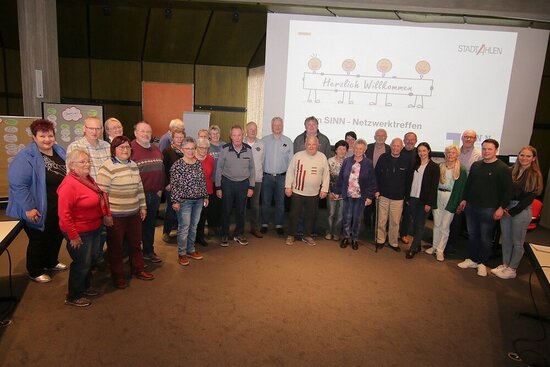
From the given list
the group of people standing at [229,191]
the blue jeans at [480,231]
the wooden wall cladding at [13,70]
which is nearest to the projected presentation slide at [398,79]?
the group of people standing at [229,191]

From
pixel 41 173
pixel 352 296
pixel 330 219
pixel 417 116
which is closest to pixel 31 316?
pixel 41 173

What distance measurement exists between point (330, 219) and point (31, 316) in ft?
11.3

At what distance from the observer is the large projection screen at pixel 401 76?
5.62 metres

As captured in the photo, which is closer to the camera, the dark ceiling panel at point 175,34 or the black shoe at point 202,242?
the black shoe at point 202,242

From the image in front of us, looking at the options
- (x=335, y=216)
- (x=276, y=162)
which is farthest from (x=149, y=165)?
(x=335, y=216)

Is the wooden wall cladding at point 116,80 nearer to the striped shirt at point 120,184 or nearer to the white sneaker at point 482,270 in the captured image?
the striped shirt at point 120,184

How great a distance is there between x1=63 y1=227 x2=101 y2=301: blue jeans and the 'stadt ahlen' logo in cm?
575

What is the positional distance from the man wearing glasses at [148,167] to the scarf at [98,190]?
1.96ft

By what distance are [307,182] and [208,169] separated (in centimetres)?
124

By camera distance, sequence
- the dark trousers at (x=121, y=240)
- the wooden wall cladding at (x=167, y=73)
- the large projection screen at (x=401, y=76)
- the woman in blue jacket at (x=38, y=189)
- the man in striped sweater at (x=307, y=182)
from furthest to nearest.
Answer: the wooden wall cladding at (x=167, y=73)
the large projection screen at (x=401, y=76)
the man in striped sweater at (x=307, y=182)
the dark trousers at (x=121, y=240)
the woman in blue jacket at (x=38, y=189)

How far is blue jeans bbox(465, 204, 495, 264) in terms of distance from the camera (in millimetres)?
3910

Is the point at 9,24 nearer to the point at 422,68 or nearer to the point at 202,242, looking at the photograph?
the point at 202,242

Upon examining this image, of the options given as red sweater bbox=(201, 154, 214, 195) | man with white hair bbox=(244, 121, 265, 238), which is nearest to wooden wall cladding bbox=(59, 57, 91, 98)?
man with white hair bbox=(244, 121, 265, 238)

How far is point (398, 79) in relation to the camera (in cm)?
569
